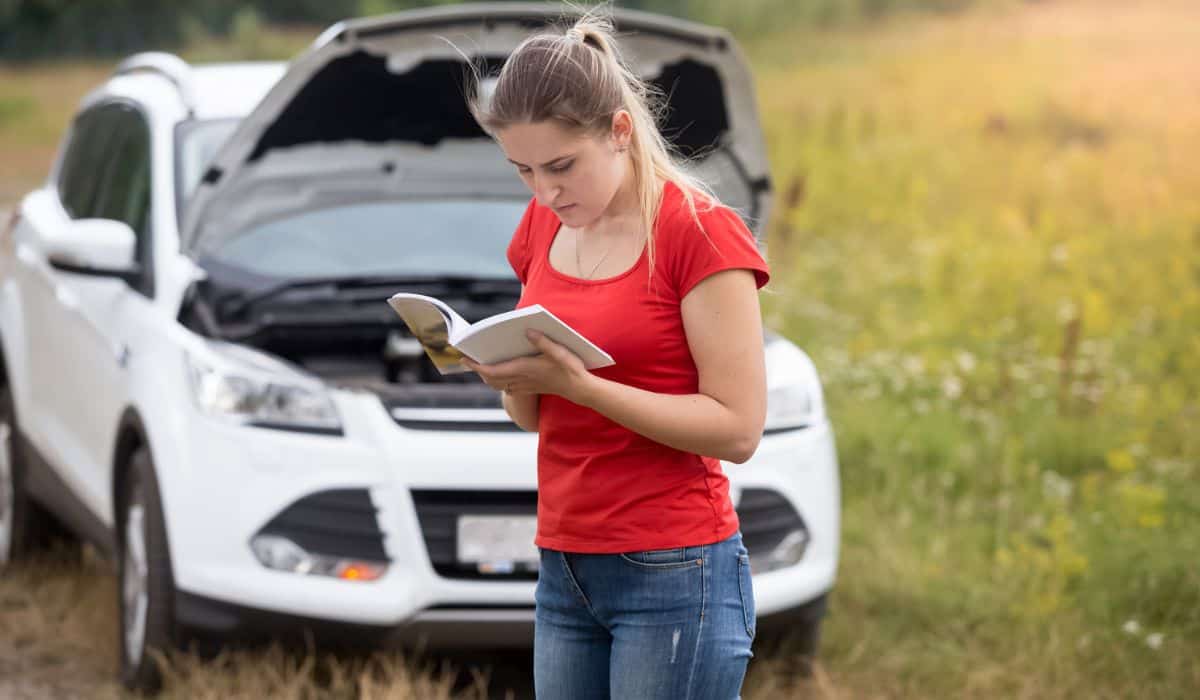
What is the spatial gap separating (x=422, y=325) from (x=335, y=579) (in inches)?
60.7

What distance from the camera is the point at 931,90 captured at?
16.5m

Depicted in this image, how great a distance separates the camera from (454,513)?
3.74m

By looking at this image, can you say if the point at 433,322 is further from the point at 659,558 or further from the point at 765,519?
the point at 765,519

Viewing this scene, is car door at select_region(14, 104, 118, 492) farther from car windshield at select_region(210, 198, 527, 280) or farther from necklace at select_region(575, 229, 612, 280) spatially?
necklace at select_region(575, 229, 612, 280)

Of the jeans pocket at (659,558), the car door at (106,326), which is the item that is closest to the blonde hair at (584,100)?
the jeans pocket at (659,558)

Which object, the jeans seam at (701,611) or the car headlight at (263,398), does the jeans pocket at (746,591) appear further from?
the car headlight at (263,398)

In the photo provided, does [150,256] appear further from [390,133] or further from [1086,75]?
[1086,75]

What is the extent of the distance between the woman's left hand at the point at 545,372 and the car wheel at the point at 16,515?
3.72 metres

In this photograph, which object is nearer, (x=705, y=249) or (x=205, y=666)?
(x=705, y=249)

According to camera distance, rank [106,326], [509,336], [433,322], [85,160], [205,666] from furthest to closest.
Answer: [85,160]
[106,326]
[205,666]
[433,322]
[509,336]

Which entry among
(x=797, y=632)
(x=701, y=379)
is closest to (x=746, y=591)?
(x=701, y=379)

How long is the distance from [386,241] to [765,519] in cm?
145

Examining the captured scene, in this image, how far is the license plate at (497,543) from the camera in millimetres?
3738

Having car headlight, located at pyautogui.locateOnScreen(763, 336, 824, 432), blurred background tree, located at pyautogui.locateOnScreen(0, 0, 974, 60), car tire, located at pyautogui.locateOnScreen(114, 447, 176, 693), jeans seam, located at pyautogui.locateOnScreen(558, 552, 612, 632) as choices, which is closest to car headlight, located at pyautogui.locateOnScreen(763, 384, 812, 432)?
car headlight, located at pyautogui.locateOnScreen(763, 336, 824, 432)
